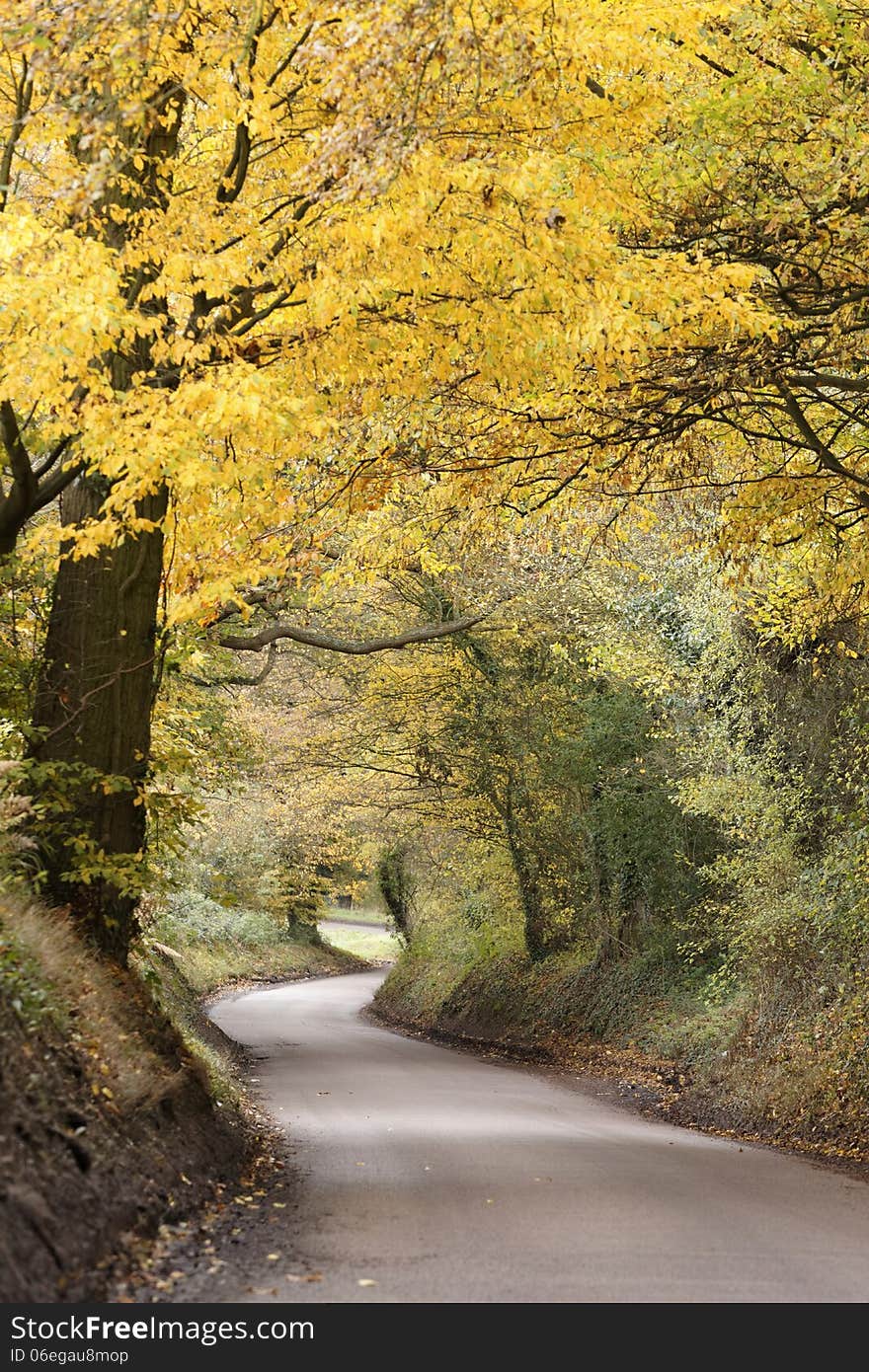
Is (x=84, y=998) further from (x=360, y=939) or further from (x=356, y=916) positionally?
(x=356, y=916)

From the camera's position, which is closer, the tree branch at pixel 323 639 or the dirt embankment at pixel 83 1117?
the dirt embankment at pixel 83 1117

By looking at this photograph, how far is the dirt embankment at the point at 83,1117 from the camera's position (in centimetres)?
544

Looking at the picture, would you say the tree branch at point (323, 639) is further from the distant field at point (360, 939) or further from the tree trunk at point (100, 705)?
the distant field at point (360, 939)

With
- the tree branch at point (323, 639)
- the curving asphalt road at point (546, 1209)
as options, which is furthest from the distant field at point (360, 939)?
Answer: the curving asphalt road at point (546, 1209)

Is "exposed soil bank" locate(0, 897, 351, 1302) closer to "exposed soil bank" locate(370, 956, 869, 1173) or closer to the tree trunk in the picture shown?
the tree trunk

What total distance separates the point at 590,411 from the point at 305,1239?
6.69 meters

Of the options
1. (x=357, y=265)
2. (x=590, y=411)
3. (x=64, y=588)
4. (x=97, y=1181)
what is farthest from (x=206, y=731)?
(x=97, y=1181)

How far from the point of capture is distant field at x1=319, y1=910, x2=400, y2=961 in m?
65.1

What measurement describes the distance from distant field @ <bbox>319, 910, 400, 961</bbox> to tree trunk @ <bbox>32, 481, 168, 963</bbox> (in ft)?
161

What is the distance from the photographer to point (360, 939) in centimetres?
7175

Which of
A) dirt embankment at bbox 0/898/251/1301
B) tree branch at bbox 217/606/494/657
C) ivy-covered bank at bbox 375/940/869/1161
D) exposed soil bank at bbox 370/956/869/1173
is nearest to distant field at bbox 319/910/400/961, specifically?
exposed soil bank at bbox 370/956/869/1173

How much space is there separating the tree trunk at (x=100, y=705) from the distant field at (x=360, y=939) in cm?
4898

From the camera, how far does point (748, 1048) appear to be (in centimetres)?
1600

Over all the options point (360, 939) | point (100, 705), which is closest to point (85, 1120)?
point (100, 705)
